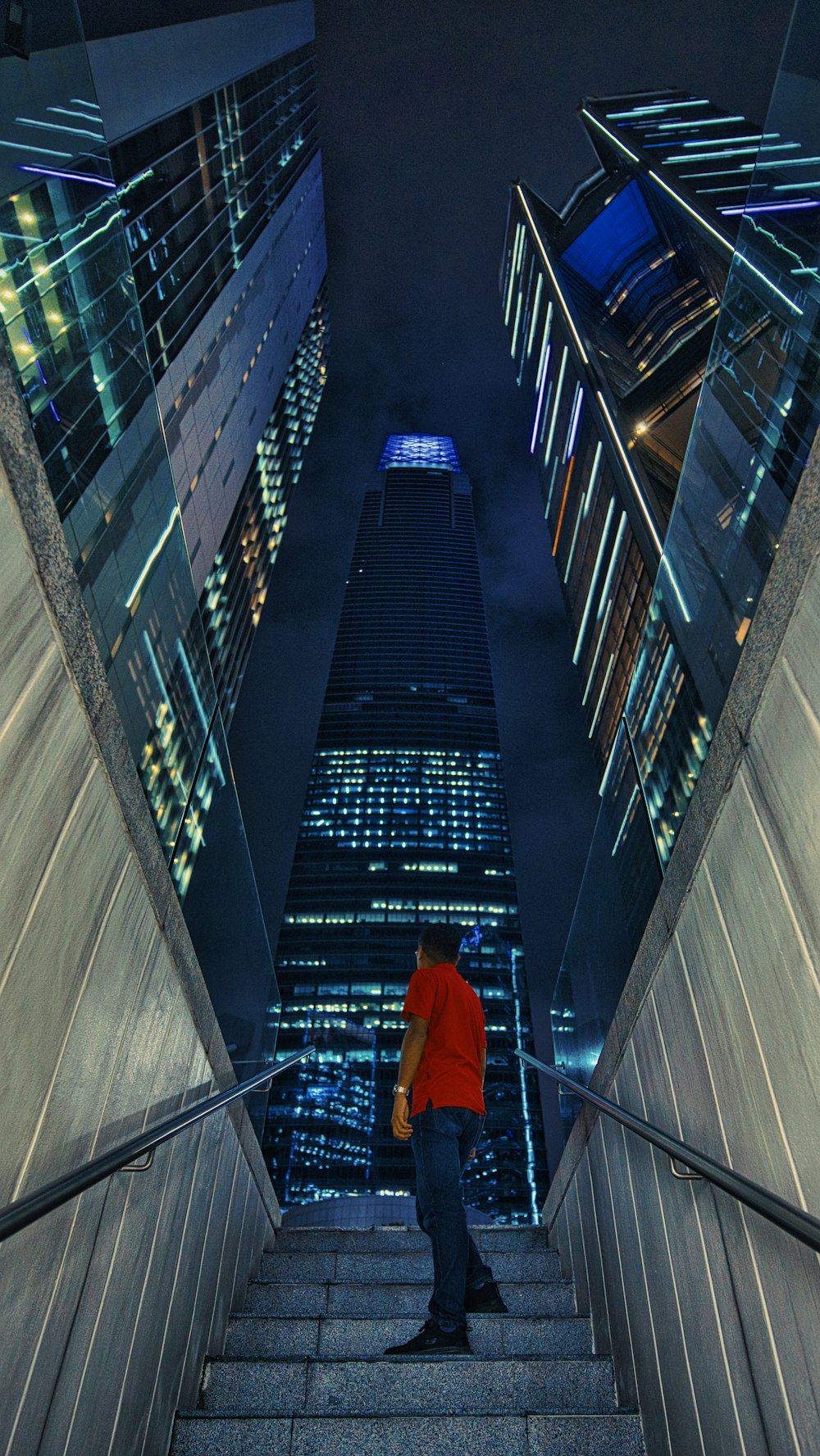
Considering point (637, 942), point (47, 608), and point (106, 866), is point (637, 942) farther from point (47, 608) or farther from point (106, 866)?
point (47, 608)

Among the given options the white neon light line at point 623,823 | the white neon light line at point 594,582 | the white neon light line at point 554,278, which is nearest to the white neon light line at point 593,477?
the white neon light line at point 594,582

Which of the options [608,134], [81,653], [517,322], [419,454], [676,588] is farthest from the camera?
[419,454]

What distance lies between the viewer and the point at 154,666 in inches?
133

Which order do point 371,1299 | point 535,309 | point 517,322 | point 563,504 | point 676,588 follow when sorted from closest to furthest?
1. point 676,588
2. point 371,1299
3. point 563,504
4. point 535,309
5. point 517,322

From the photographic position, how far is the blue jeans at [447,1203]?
3514 millimetres

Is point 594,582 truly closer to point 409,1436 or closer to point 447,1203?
point 447,1203

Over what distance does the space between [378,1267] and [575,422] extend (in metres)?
45.2

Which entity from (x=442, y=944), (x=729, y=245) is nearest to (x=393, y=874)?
(x=729, y=245)

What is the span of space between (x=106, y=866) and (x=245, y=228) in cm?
4653

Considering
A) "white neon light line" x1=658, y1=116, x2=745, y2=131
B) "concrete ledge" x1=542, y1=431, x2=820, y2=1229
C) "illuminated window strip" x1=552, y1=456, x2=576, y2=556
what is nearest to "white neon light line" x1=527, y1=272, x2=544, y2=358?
"white neon light line" x1=658, y1=116, x2=745, y2=131

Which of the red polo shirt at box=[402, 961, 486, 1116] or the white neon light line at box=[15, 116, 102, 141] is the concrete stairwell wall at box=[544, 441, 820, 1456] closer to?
the red polo shirt at box=[402, 961, 486, 1116]

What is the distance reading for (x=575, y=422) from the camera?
44312 millimetres

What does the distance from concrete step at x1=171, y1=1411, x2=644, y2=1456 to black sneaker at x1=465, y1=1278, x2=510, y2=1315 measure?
0.78 m

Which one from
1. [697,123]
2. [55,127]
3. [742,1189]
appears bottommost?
[742,1189]
